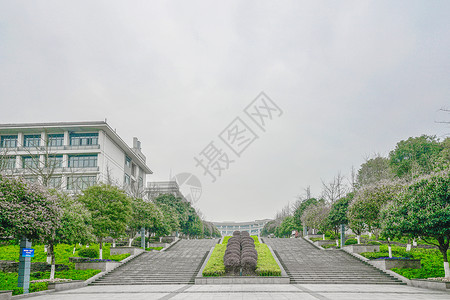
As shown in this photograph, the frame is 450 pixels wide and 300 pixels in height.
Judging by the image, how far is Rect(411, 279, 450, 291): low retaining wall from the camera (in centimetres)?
1555

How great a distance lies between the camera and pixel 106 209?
23812 mm

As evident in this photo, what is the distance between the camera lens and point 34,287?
52.2ft

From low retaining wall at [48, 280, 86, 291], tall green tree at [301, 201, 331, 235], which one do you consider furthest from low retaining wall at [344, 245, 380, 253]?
low retaining wall at [48, 280, 86, 291]

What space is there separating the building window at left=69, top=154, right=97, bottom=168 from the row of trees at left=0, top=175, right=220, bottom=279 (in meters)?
18.3

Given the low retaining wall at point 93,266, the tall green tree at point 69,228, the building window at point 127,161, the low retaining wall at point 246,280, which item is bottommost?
the low retaining wall at point 246,280

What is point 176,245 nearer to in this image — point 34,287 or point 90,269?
point 90,269

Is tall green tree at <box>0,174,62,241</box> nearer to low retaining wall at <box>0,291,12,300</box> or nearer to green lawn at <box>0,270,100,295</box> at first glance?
low retaining wall at <box>0,291,12,300</box>

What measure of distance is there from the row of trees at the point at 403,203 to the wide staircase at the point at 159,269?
1029 centimetres

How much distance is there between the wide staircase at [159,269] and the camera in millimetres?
20766

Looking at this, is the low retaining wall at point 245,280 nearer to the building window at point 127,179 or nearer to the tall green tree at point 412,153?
the tall green tree at point 412,153

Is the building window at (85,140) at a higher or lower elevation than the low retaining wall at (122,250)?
higher

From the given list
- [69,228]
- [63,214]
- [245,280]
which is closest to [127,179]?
[69,228]

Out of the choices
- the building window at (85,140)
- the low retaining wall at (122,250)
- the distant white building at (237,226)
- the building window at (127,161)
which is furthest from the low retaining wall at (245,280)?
the distant white building at (237,226)

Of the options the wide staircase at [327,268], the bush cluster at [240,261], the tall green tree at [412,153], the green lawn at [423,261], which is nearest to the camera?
the green lawn at [423,261]
